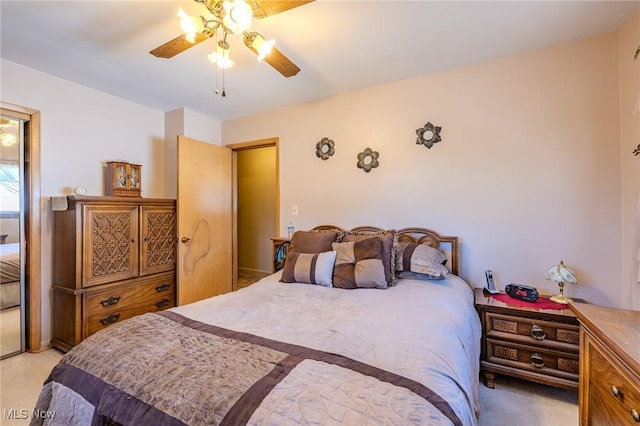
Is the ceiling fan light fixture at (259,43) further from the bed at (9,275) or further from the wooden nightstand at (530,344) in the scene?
the bed at (9,275)

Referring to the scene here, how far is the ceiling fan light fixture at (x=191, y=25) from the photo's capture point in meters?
1.41

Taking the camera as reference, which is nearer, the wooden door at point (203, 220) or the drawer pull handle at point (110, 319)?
the drawer pull handle at point (110, 319)

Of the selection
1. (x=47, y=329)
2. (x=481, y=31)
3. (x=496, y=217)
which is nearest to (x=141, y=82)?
(x=47, y=329)

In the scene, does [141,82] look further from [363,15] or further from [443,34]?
[443,34]

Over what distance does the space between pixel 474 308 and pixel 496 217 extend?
83cm

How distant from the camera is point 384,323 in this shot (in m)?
1.40

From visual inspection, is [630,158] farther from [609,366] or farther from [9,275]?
[9,275]

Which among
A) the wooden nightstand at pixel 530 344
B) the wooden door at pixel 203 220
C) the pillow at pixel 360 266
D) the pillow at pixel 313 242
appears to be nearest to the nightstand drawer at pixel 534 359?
the wooden nightstand at pixel 530 344

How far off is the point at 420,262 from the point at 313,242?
36.1 inches

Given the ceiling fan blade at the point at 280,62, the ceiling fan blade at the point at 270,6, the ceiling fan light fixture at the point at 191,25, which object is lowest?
the ceiling fan light fixture at the point at 191,25

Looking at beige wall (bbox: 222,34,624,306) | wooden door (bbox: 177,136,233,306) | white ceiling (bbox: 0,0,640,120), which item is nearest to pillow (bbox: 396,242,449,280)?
beige wall (bbox: 222,34,624,306)

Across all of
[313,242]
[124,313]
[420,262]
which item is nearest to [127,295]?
[124,313]

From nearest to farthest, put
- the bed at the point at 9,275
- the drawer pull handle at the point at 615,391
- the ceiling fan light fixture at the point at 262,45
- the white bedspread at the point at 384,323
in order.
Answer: the drawer pull handle at the point at 615,391
the white bedspread at the point at 384,323
the ceiling fan light fixture at the point at 262,45
the bed at the point at 9,275

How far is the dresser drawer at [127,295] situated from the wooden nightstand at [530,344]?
10.2ft
